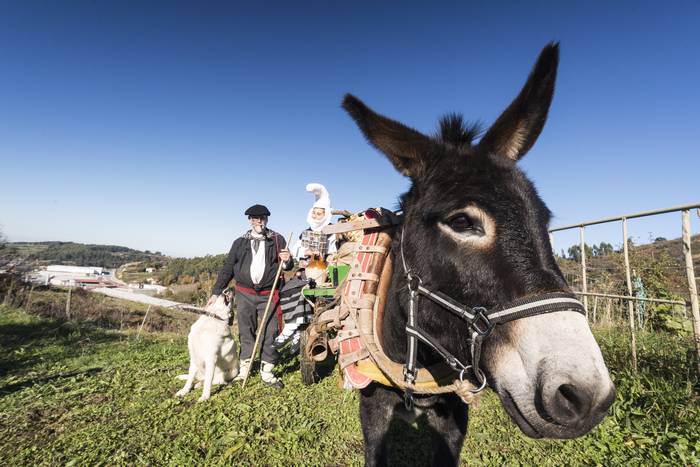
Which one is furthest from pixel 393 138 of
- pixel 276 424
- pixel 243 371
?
pixel 243 371

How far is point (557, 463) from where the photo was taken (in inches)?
136

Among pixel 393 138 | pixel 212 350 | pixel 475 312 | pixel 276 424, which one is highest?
pixel 393 138

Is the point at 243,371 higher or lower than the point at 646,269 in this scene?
lower

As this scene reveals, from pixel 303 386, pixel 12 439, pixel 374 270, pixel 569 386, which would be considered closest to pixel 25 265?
pixel 12 439

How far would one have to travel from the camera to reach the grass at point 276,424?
11.5 ft

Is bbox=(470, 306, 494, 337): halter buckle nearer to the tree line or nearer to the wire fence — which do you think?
the wire fence

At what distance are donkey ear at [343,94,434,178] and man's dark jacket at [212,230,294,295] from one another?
442 cm

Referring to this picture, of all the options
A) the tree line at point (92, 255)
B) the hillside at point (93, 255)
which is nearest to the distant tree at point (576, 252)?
the hillside at point (93, 255)

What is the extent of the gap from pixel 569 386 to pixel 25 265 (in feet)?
95.5

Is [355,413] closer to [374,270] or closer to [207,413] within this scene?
[207,413]

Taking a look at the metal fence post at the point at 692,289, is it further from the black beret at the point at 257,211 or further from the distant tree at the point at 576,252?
the black beret at the point at 257,211

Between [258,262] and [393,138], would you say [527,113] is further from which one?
[258,262]

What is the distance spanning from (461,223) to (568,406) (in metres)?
0.83

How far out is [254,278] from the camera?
5.77m
